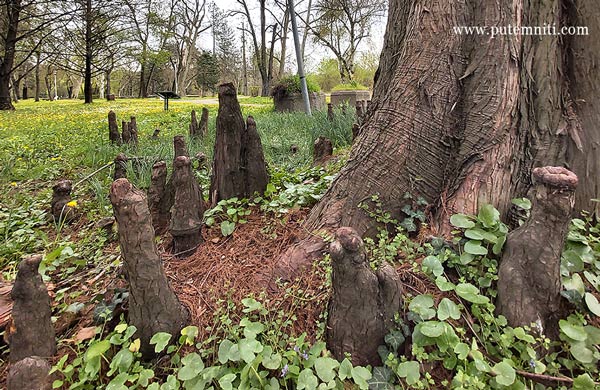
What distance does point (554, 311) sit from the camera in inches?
45.3

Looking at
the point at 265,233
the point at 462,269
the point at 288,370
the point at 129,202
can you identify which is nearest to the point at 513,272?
the point at 462,269

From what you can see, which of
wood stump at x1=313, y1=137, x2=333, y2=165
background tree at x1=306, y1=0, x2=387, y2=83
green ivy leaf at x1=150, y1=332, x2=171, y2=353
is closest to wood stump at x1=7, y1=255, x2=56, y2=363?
green ivy leaf at x1=150, y1=332, x2=171, y2=353

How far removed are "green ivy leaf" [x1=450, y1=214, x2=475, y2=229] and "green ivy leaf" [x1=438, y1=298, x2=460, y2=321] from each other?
14.4 inches

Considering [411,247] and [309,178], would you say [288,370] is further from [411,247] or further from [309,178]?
[309,178]

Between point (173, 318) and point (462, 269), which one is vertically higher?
point (462, 269)

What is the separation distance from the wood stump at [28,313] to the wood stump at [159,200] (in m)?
0.87

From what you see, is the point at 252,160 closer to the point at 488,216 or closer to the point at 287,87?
the point at 488,216

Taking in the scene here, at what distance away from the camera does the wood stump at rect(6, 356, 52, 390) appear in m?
1.00

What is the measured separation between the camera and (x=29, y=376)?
102 cm

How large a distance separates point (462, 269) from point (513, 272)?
0.18 m

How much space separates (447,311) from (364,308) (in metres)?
0.29

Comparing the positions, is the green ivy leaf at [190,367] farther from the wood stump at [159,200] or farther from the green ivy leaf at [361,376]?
the wood stump at [159,200]

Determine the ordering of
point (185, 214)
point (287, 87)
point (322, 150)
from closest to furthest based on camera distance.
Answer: point (185, 214), point (322, 150), point (287, 87)

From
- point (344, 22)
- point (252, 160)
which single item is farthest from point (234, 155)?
point (344, 22)
